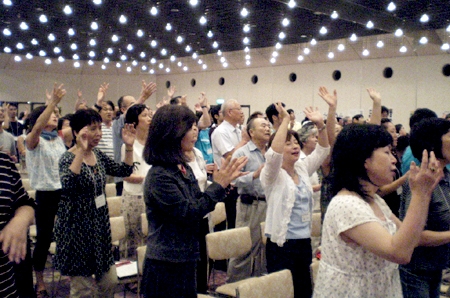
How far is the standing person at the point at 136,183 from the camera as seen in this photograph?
13.4ft

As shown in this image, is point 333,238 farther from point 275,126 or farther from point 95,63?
point 95,63

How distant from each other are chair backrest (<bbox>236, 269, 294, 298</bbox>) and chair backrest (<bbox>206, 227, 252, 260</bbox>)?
904mm

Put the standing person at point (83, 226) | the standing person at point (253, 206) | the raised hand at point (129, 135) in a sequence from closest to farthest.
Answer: the standing person at point (83, 226), the raised hand at point (129, 135), the standing person at point (253, 206)

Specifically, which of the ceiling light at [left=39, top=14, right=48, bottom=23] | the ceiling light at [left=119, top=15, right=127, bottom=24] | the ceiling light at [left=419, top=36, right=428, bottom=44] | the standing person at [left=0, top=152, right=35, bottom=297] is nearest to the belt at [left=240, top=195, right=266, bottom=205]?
the standing person at [left=0, top=152, right=35, bottom=297]

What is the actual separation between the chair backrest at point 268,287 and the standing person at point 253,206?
1.38 m

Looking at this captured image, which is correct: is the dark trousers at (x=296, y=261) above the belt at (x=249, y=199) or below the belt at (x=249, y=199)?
below

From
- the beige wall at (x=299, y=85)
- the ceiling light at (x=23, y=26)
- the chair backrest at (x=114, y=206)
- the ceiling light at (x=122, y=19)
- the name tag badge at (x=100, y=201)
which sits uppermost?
the ceiling light at (x=23, y=26)

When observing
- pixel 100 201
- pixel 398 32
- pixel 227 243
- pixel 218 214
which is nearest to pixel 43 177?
pixel 100 201

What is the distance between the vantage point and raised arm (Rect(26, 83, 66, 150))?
386 centimetres

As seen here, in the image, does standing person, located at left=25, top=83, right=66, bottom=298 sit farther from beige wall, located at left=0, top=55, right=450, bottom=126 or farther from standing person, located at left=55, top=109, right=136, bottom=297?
beige wall, located at left=0, top=55, right=450, bottom=126

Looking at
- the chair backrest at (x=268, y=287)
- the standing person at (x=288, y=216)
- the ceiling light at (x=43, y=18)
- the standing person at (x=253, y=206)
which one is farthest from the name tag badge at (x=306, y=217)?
the ceiling light at (x=43, y=18)

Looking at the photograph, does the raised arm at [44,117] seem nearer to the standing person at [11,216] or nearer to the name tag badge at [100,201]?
the name tag badge at [100,201]

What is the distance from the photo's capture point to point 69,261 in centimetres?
298

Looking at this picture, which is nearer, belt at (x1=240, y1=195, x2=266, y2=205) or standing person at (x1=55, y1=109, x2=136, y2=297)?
standing person at (x1=55, y1=109, x2=136, y2=297)
